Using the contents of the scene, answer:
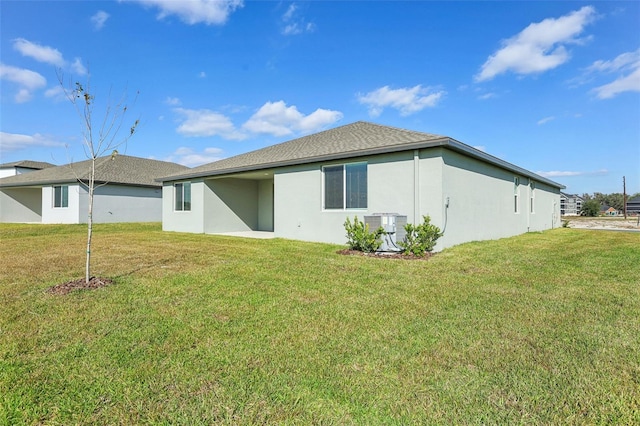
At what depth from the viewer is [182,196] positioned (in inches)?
651

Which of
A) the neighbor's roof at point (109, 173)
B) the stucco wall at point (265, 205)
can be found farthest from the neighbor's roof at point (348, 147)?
the neighbor's roof at point (109, 173)

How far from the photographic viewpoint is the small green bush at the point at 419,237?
8.52 metres

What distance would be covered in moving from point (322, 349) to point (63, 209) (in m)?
24.6

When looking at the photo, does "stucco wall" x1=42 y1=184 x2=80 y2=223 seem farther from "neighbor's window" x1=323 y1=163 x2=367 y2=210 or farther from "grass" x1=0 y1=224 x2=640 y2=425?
"neighbor's window" x1=323 y1=163 x2=367 y2=210

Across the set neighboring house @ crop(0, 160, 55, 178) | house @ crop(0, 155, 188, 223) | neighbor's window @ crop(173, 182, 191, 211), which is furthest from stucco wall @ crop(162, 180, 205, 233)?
neighboring house @ crop(0, 160, 55, 178)

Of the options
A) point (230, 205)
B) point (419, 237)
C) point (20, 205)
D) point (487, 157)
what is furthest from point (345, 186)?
point (20, 205)

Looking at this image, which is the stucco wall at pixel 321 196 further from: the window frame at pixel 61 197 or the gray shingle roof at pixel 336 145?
the window frame at pixel 61 197

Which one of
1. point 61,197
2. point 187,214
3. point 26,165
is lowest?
point 187,214

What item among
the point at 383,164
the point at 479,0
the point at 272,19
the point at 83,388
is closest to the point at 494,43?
the point at 479,0

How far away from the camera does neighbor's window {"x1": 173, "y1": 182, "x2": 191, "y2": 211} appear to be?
1616 cm

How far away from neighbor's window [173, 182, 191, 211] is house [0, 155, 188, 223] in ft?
18.4

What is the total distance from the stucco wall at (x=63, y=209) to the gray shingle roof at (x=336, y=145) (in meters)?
8.32

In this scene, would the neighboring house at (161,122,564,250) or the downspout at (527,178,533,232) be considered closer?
the neighboring house at (161,122,564,250)

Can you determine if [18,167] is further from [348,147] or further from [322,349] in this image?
[322,349]
